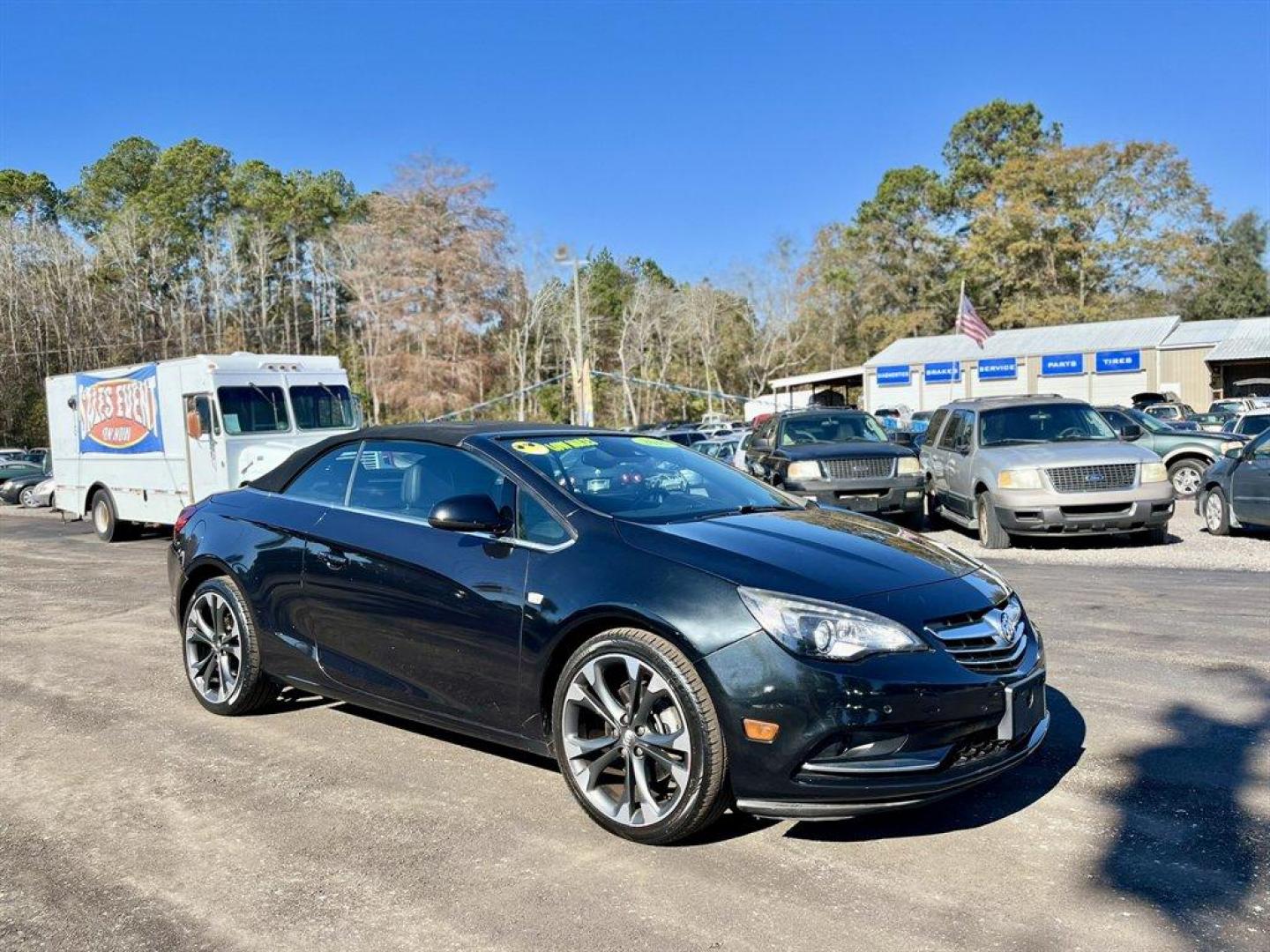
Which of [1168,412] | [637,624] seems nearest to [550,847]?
[637,624]

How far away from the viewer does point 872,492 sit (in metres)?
13.5

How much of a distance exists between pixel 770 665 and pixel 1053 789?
5.16ft

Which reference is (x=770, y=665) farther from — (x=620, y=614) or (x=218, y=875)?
(x=218, y=875)

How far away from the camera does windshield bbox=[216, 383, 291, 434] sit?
50.5ft

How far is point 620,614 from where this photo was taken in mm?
3895

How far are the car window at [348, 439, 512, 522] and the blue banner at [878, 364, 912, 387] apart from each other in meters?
56.8

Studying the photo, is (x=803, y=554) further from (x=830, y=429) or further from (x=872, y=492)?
(x=830, y=429)

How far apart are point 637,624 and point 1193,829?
2.13 m

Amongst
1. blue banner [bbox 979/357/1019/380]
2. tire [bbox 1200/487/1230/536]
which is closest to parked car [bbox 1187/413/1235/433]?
tire [bbox 1200/487/1230/536]

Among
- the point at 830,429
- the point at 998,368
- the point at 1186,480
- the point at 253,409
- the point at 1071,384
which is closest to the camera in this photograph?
the point at 830,429

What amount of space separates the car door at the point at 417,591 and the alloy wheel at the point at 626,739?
1.16ft

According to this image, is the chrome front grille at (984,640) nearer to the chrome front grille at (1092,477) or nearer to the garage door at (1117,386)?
the chrome front grille at (1092,477)

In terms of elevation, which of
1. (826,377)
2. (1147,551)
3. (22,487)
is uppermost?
(826,377)

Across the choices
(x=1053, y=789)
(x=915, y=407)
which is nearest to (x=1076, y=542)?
(x=1053, y=789)
